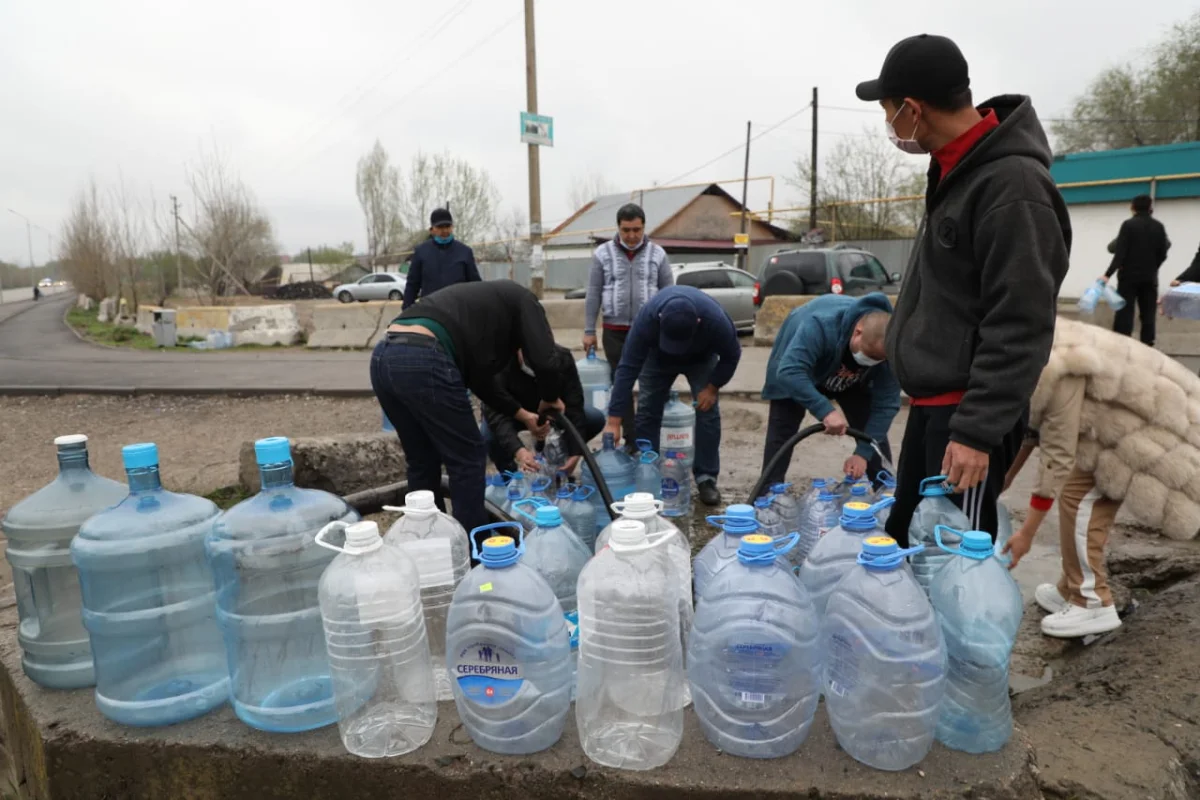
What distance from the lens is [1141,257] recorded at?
9.24 metres

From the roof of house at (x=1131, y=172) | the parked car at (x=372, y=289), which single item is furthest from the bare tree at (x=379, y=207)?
the roof of house at (x=1131, y=172)

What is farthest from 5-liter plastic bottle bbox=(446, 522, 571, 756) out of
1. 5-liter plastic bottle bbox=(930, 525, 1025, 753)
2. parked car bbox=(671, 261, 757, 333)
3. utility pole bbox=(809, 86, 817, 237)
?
utility pole bbox=(809, 86, 817, 237)

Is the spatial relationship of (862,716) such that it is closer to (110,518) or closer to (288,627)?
(288,627)

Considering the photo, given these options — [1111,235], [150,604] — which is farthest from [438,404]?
[1111,235]

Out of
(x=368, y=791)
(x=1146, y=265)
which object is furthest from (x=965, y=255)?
(x=1146, y=265)

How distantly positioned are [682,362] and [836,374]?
1.22 m

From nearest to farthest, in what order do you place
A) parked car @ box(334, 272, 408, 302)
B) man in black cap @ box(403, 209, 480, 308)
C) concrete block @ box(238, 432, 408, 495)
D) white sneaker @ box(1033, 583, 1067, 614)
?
white sneaker @ box(1033, 583, 1067, 614)
concrete block @ box(238, 432, 408, 495)
man in black cap @ box(403, 209, 480, 308)
parked car @ box(334, 272, 408, 302)

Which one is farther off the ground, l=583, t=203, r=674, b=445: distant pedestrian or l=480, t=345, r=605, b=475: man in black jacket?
l=583, t=203, r=674, b=445: distant pedestrian

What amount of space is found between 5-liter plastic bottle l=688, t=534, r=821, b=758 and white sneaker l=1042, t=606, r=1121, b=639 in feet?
7.15

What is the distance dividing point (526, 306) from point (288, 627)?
6.37 feet

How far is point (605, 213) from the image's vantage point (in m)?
42.2

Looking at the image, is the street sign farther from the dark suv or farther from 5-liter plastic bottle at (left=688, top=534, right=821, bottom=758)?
5-liter plastic bottle at (left=688, top=534, right=821, bottom=758)

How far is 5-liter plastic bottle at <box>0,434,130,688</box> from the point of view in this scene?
7.51 feet

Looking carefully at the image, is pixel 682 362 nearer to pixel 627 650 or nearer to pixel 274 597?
pixel 627 650
